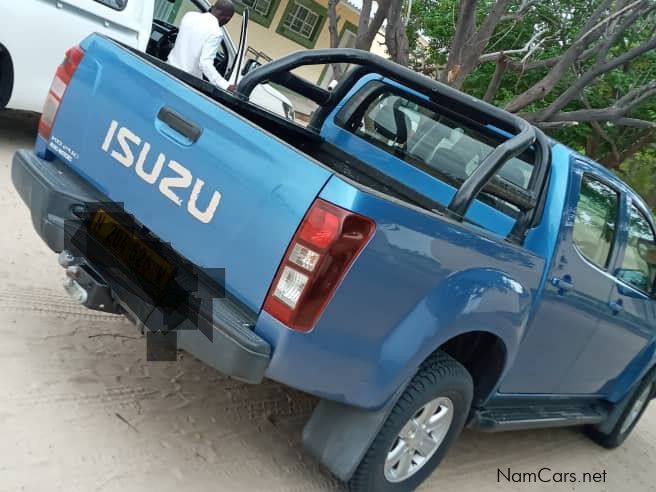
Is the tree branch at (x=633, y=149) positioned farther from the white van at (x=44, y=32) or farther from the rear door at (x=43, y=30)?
the rear door at (x=43, y=30)

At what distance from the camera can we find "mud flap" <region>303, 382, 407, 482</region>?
2.68 m

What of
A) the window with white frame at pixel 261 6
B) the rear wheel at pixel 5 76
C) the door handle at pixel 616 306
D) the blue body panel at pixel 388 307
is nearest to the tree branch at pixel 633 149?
the window with white frame at pixel 261 6

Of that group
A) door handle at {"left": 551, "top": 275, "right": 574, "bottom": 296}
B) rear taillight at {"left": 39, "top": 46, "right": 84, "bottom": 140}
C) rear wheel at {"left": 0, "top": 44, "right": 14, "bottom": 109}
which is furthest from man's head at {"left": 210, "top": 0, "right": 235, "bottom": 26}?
door handle at {"left": 551, "top": 275, "right": 574, "bottom": 296}

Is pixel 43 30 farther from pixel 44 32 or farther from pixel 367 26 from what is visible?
pixel 367 26

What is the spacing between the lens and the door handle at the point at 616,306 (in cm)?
396

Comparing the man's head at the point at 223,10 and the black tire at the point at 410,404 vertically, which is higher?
the man's head at the point at 223,10

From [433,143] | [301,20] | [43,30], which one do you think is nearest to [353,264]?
[433,143]

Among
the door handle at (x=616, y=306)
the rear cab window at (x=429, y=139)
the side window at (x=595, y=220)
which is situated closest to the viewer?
the side window at (x=595, y=220)

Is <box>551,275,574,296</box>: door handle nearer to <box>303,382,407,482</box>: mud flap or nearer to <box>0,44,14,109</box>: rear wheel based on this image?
<box>303,382,407,482</box>: mud flap

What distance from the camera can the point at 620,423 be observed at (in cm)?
503

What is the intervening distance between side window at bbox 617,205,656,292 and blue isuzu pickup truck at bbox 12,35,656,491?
7 centimetres

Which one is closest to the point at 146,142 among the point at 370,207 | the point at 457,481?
the point at 370,207

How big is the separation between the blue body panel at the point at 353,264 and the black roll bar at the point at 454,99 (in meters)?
0.19

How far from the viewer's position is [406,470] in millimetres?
3076
